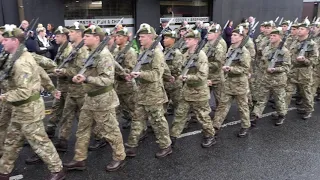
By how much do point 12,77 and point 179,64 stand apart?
323 cm

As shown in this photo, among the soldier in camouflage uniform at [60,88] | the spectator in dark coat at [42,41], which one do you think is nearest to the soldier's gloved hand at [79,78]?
the soldier in camouflage uniform at [60,88]

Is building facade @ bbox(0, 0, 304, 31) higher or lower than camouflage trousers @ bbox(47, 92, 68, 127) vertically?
higher

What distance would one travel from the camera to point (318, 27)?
8047 mm

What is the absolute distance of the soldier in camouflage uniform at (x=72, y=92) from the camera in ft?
16.9

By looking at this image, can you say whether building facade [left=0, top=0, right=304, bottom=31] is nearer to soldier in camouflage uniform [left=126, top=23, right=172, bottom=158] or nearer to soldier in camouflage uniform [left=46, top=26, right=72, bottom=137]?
soldier in camouflage uniform [left=46, top=26, right=72, bottom=137]

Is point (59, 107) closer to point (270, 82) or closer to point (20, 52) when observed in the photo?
point (20, 52)

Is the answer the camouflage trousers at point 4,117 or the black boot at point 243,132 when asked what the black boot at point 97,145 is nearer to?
the camouflage trousers at point 4,117

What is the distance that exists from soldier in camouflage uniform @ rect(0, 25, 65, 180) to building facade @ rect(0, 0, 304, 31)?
727 cm

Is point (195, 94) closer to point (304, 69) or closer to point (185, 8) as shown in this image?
point (304, 69)

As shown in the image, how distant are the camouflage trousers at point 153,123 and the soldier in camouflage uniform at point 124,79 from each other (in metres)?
0.77

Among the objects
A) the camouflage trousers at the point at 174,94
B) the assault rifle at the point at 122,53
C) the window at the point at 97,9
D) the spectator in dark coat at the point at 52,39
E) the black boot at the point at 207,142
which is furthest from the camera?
→ the window at the point at 97,9

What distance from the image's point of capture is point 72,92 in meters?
5.18

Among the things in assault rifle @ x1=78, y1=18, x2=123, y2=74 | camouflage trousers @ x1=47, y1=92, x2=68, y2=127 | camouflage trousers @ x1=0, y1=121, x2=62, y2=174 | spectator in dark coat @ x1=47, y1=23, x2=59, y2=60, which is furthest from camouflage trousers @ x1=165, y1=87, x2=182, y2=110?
spectator in dark coat @ x1=47, y1=23, x2=59, y2=60

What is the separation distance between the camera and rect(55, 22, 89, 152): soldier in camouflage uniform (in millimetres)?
5156
